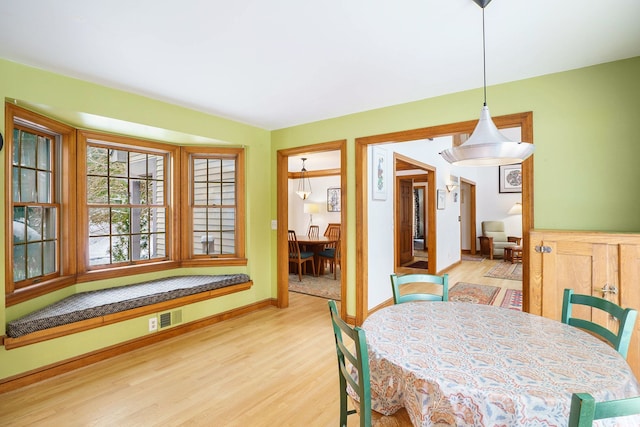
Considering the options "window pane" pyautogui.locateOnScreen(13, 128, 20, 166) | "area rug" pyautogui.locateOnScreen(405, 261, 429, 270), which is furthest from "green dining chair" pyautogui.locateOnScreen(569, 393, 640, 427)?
"area rug" pyautogui.locateOnScreen(405, 261, 429, 270)

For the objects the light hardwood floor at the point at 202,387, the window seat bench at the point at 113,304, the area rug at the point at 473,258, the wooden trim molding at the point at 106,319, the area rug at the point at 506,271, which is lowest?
the light hardwood floor at the point at 202,387

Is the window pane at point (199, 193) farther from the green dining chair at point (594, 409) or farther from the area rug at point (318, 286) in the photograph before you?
the green dining chair at point (594, 409)

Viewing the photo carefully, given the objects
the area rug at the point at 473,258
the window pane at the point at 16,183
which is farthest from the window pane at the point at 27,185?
the area rug at the point at 473,258

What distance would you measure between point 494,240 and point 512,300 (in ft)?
13.9

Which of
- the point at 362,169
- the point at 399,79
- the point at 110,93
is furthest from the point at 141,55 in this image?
the point at 362,169

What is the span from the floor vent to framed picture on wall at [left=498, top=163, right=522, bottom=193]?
8723mm

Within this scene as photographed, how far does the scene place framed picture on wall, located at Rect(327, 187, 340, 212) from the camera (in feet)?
26.7

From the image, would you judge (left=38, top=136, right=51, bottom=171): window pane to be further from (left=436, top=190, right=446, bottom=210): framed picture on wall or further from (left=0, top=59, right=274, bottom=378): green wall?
(left=436, top=190, right=446, bottom=210): framed picture on wall

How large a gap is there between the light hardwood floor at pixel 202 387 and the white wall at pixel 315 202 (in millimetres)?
5141

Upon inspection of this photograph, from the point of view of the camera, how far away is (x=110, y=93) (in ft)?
9.16

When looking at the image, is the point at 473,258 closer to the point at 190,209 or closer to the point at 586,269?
the point at 586,269

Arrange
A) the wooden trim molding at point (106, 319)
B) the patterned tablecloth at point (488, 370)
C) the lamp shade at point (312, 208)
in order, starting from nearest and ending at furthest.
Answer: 1. the patterned tablecloth at point (488, 370)
2. the wooden trim molding at point (106, 319)
3. the lamp shade at point (312, 208)

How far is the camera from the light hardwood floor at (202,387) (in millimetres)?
2027

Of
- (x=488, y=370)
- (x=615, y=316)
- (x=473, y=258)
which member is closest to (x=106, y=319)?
(x=488, y=370)
